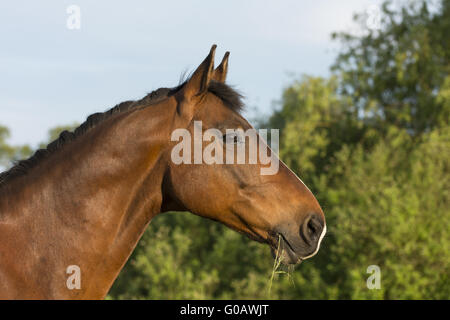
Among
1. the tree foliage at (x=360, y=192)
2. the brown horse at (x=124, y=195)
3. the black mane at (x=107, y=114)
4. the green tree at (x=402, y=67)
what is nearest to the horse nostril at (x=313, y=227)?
the brown horse at (x=124, y=195)

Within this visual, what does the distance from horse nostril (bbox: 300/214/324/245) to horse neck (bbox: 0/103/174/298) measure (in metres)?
0.97

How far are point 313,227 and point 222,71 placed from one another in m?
1.33

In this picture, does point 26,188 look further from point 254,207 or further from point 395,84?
point 395,84

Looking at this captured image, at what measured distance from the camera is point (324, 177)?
78.2 ft

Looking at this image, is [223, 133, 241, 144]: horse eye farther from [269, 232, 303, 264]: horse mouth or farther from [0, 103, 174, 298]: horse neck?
[269, 232, 303, 264]: horse mouth

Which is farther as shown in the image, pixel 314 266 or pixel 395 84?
pixel 395 84

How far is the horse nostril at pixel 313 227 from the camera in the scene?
3.86 metres

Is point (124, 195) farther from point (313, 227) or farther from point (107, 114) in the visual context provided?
point (313, 227)

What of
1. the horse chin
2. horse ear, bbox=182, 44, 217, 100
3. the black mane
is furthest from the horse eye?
the horse chin

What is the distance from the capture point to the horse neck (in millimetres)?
3580

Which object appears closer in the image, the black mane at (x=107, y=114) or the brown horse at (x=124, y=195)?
the brown horse at (x=124, y=195)

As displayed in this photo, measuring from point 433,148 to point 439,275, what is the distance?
5214mm

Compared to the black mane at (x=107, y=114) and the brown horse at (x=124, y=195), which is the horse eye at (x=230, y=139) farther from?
the black mane at (x=107, y=114)

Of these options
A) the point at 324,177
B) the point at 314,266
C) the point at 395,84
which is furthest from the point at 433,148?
the point at 395,84
